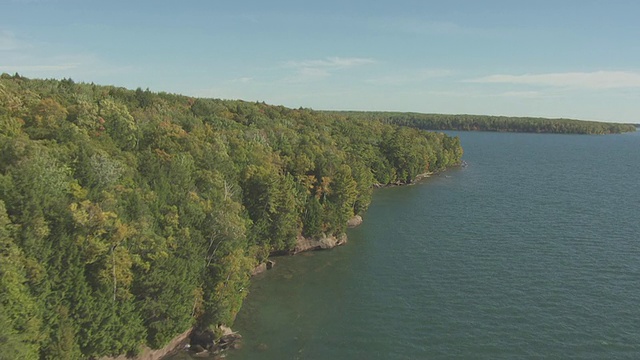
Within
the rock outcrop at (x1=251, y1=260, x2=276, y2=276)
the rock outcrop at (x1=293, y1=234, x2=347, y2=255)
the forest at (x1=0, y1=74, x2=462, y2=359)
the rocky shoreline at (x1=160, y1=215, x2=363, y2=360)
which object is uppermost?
the forest at (x1=0, y1=74, x2=462, y2=359)

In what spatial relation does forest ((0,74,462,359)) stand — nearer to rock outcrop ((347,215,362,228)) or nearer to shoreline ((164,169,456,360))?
shoreline ((164,169,456,360))

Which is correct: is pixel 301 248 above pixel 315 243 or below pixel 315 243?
below

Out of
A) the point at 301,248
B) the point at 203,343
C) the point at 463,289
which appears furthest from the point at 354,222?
the point at 203,343

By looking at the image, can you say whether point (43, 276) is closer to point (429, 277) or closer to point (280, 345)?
point (280, 345)

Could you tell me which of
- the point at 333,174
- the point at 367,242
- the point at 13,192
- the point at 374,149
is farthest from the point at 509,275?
the point at 374,149

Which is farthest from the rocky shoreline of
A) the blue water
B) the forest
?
the blue water

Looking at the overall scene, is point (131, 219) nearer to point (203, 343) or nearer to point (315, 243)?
point (203, 343)
